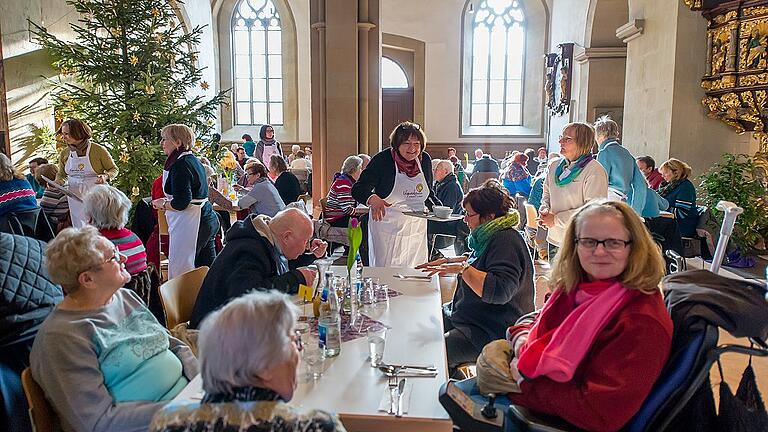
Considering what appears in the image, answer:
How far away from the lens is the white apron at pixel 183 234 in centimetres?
469

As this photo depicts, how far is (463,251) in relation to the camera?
5.69 meters

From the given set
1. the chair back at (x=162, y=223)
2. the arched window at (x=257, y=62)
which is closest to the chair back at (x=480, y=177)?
the chair back at (x=162, y=223)

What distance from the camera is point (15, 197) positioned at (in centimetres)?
400

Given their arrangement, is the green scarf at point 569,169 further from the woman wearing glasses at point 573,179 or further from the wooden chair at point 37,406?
the wooden chair at point 37,406

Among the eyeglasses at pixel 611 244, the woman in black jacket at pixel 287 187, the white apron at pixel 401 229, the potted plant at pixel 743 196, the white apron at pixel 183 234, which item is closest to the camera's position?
the eyeglasses at pixel 611 244

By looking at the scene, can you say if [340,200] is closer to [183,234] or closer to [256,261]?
[183,234]

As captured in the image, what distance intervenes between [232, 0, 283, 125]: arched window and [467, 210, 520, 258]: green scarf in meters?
13.4

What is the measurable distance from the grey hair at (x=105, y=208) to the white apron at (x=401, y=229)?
1768mm

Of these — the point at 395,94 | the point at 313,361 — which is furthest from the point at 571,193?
the point at 395,94

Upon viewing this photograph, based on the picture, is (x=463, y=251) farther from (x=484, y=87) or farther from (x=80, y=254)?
(x=484, y=87)

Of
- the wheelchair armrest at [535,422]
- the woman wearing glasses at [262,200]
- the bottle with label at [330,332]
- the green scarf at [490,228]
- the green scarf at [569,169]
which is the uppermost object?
the green scarf at [569,169]

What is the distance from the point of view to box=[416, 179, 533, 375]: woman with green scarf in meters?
2.60

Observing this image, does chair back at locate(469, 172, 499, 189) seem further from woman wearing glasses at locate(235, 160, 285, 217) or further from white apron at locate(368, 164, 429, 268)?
white apron at locate(368, 164, 429, 268)

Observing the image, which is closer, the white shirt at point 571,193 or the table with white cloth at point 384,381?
the table with white cloth at point 384,381
